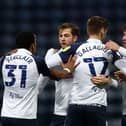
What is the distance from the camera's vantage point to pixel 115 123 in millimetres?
10523

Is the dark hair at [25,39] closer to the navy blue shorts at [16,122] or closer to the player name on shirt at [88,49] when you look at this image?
the player name on shirt at [88,49]

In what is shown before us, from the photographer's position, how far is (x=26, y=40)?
539 cm

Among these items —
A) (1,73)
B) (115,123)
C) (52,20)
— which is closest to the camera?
(1,73)

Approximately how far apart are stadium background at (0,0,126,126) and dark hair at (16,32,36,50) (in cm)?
647

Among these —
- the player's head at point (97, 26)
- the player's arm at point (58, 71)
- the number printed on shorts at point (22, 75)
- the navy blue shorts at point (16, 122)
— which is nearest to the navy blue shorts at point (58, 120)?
the player's arm at point (58, 71)

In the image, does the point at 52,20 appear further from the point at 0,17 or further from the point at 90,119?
the point at 90,119

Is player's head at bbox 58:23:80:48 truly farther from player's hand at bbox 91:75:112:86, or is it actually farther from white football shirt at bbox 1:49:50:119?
player's hand at bbox 91:75:112:86

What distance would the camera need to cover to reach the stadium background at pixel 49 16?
12.2 meters

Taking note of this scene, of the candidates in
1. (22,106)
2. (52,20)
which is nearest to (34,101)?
(22,106)

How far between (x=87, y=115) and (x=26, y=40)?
0.81 metres

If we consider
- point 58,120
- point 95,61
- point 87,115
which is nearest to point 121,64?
point 95,61

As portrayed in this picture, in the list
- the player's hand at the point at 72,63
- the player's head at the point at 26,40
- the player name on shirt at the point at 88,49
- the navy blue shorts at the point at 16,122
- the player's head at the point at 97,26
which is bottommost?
the navy blue shorts at the point at 16,122

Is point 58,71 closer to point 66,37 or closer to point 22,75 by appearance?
point 22,75

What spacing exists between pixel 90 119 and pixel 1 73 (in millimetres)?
886
